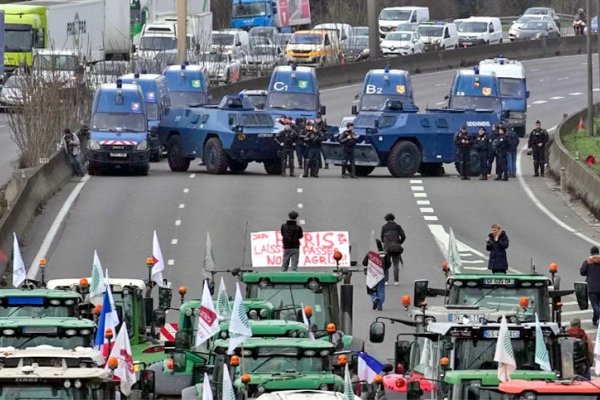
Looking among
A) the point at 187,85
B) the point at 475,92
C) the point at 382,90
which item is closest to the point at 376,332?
the point at 382,90

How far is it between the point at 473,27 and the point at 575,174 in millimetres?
45298

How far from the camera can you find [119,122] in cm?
5066

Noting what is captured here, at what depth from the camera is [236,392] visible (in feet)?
58.9

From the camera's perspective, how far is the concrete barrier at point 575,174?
148 feet

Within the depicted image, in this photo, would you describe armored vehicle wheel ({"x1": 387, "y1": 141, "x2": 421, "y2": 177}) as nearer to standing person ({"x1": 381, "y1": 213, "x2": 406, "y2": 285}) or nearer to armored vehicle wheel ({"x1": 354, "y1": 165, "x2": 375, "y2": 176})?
armored vehicle wheel ({"x1": 354, "y1": 165, "x2": 375, "y2": 176})

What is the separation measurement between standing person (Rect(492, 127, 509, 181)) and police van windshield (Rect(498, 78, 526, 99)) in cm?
1546

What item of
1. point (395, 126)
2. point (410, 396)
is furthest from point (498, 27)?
point (410, 396)

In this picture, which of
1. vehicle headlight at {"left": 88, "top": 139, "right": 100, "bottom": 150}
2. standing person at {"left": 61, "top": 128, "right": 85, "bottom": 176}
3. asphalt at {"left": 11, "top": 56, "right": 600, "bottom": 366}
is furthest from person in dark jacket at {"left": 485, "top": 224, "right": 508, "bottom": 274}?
vehicle headlight at {"left": 88, "top": 139, "right": 100, "bottom": 150}

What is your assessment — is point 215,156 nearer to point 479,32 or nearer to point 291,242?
point 291,242

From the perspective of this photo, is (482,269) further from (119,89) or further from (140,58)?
(140,58)

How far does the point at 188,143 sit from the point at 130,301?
26.6 metres

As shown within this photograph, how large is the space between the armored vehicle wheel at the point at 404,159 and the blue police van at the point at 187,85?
38.9ft

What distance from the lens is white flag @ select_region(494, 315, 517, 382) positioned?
58.6 feet

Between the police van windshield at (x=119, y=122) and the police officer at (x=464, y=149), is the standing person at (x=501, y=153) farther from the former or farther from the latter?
the police van windshield at (x=119, y=122)
